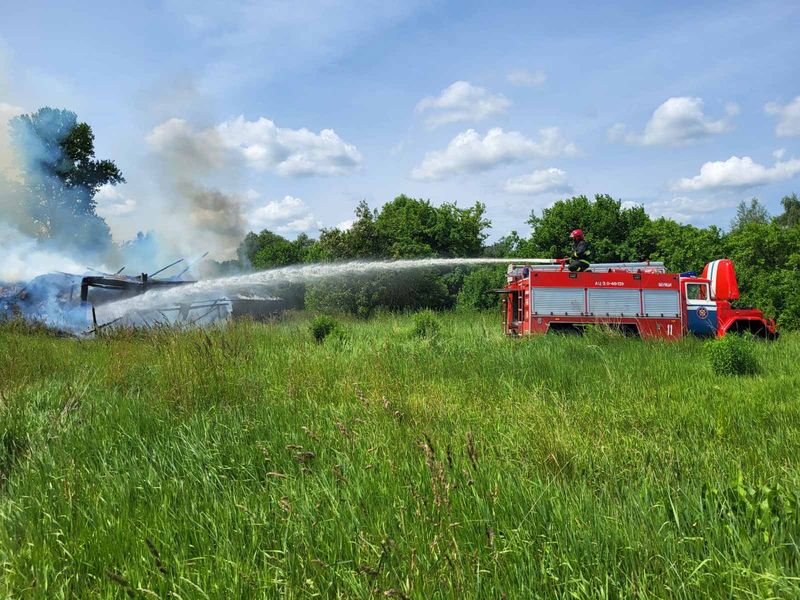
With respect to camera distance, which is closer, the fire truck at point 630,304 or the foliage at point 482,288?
the fire truck at point 630,304

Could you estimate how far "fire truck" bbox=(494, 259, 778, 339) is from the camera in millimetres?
11742

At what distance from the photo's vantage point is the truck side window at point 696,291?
12180mm

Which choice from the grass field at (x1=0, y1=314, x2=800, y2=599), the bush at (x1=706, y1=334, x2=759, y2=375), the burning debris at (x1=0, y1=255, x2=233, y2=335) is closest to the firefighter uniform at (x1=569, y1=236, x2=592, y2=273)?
the bush at (x1=706, y1=334, x2=759, y2=375)

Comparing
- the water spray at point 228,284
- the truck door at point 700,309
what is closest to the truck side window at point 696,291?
the truck door at point 700,309

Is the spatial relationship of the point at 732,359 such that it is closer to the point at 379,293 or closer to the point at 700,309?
the point at 700,309

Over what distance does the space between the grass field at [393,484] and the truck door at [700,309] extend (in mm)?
5707

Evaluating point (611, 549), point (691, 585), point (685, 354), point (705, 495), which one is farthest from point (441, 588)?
point (685, 354)

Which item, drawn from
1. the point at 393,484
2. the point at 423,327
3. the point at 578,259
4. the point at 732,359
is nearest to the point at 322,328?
the point at 423,327

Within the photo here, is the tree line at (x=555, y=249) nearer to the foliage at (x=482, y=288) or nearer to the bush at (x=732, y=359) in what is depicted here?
the foliage at (x=482, y=288)

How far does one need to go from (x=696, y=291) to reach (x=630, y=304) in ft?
5.51

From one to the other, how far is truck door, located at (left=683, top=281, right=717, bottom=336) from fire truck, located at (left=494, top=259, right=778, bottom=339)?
22 mm

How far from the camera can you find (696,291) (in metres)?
12.2

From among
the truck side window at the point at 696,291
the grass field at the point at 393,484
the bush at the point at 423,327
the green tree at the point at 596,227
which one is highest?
the green tree at the point at 596,227

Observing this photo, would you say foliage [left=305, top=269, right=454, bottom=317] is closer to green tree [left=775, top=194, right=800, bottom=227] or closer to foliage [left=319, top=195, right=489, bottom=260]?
foliage [left=319, top=195, right=489, bottom=260]
